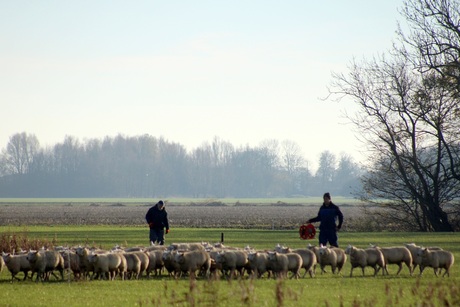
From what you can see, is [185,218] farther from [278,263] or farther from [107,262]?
[278,263]

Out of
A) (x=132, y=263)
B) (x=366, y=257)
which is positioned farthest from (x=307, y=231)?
(x=132, y=263)

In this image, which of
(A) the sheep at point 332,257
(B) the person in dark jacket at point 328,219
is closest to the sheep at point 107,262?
(A) the sheep at point 332,257

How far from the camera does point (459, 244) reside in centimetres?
3816

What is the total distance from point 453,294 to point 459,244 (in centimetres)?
2808

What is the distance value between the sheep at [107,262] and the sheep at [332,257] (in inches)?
217

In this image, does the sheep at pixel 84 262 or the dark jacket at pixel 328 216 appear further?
the dark jacket at pixel 328 216

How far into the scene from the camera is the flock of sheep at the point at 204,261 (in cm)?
2248

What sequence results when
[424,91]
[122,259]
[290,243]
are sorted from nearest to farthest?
[122,259]
[290,243]
[424,91]

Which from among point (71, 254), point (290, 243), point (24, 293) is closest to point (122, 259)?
point (71, 254)

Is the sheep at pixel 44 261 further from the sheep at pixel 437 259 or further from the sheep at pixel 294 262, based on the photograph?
the sheep at pixel 437 259

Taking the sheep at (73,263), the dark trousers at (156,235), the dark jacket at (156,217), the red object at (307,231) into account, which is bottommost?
the sheep at (73,263)

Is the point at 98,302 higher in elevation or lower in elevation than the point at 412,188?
lower

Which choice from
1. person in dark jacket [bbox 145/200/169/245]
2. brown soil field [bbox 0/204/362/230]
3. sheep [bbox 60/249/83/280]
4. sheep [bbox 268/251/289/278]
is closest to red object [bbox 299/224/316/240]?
sheep [bbox 268/251/289/278]

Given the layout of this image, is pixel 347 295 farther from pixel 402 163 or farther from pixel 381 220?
pixel 381 220
